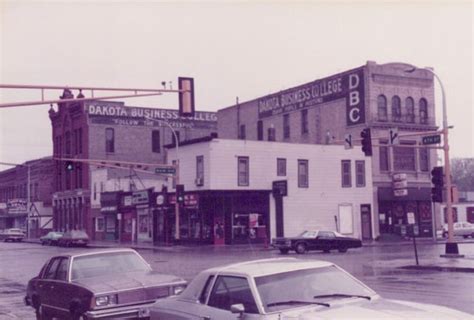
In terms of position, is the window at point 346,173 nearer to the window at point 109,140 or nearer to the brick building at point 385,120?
the brick building at point 385,120

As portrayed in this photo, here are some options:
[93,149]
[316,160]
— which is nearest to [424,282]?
[316,160]

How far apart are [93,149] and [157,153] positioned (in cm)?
788

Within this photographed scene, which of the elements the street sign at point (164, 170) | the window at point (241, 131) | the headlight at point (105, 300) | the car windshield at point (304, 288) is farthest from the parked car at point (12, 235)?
the car windshield at point (304, 288)

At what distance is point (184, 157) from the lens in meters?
51.4

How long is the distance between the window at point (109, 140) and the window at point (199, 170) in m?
24.4

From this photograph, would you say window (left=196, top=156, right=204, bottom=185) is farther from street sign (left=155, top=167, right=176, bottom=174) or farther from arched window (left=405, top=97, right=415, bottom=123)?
arched window (left=405, top=97, right=415, bottom=123)

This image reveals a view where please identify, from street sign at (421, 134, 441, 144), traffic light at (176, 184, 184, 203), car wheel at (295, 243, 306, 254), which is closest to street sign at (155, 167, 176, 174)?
traffic light at (176, 184, 184, 203)

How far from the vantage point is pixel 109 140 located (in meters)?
71.8

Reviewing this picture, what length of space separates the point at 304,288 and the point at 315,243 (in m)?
31.0

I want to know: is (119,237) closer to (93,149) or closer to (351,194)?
(93,149)

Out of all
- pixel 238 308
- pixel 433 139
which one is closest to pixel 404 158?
pixel 433 139

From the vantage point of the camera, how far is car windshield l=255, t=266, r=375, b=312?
7.12 meters

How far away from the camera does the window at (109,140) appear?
71.6 meters

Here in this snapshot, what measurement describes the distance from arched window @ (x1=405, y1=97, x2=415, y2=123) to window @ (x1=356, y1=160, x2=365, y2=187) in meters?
5.83
